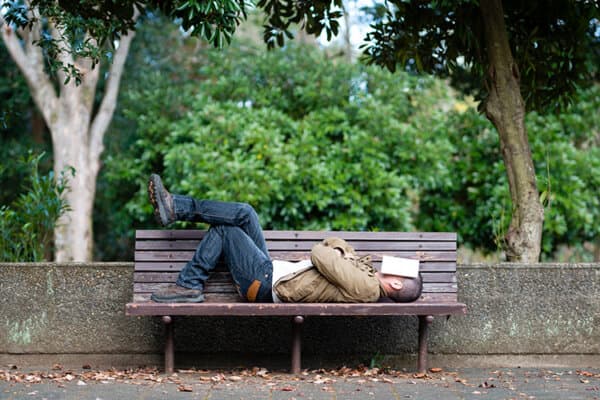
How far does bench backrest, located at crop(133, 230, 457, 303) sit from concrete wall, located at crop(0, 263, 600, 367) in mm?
268

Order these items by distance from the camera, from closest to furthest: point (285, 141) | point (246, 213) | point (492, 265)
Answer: point (246, 213) < point (492, 265) < point (285, 141)

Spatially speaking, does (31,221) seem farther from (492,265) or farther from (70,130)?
(70,130)

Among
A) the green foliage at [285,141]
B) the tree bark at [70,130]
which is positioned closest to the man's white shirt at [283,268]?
the green foliage at [285,141]

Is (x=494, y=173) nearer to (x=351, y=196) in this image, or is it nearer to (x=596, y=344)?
(x=351, y=196)

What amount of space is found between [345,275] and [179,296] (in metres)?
1.12

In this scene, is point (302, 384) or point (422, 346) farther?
point (422, 346)

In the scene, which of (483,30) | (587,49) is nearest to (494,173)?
(587,49)

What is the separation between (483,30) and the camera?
22.6 feet

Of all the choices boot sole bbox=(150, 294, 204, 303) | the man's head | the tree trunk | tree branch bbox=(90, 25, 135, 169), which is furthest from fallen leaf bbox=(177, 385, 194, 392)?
tree branch bbox=(90, 25, 135, 169)

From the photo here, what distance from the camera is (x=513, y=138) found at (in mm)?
6625

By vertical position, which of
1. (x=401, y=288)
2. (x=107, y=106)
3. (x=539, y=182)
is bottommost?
(x=401, y=288)

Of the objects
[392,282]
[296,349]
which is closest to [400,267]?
[392,282]

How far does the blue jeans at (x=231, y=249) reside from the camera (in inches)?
→ 220

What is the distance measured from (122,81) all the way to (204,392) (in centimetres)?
939
